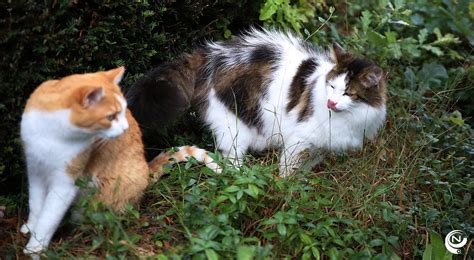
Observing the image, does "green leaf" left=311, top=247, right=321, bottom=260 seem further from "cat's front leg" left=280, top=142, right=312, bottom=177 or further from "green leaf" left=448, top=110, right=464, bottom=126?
"green leaf" left=448, top=110, right=464, bottom=126

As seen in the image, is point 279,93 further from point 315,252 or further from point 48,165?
point 48,165

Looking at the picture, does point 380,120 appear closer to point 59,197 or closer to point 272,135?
point 272,135

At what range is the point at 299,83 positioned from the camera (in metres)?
4.34

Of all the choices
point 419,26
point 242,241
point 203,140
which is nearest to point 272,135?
point 203,140

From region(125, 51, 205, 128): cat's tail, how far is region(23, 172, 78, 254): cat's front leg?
82 cm

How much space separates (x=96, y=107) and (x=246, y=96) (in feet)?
5.34

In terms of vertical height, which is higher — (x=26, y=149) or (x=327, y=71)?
(x=26, y=149)

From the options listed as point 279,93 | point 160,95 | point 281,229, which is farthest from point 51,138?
point 279,93

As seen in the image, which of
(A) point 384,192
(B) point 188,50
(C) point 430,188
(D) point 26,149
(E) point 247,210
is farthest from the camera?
(B) point 188,50

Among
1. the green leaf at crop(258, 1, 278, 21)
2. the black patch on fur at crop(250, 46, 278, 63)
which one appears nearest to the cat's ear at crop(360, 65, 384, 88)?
the black patch on fur at crop(250, 46, 278, 63)

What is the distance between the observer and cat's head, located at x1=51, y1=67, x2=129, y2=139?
2873 mm

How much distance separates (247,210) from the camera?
11.4ft

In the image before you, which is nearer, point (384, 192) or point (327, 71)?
point (384, 192)

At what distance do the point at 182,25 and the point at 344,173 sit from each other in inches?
60.6
